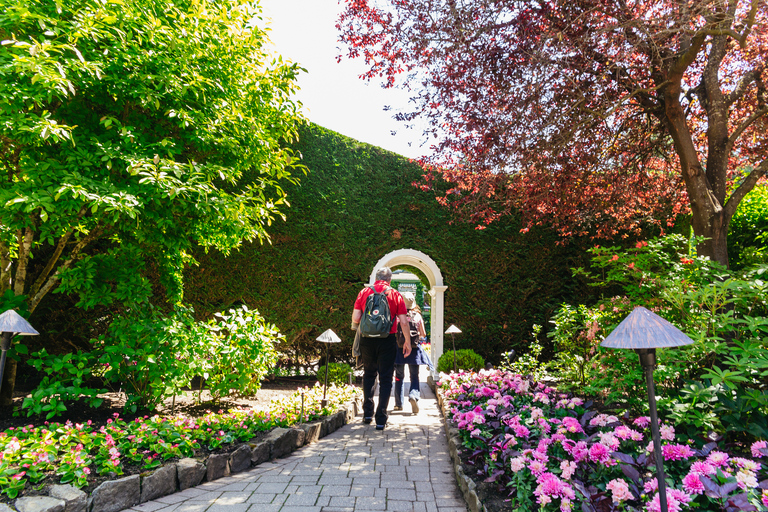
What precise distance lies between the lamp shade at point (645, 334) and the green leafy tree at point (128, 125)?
3121 mm

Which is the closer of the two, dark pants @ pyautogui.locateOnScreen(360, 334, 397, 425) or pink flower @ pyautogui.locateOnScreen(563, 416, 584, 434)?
pink flower @ pyautogui.locateOnScreen(563, 416, 584, 434)

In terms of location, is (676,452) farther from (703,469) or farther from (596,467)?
(596,467)

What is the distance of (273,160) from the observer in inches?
176

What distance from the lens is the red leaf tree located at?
417 centimetres

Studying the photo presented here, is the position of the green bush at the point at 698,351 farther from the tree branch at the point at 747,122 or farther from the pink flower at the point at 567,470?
the tree branch at the point at 747,122

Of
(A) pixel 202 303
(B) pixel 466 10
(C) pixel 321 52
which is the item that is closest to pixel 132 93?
(C) pixel 321 52

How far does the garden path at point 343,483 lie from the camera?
249cm

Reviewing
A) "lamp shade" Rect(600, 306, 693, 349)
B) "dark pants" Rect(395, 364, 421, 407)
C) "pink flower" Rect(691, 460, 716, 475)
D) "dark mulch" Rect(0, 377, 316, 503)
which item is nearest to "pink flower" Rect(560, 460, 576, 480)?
"pink flower" Rect(691, 460, 716, 475)

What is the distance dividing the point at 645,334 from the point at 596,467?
0.98m

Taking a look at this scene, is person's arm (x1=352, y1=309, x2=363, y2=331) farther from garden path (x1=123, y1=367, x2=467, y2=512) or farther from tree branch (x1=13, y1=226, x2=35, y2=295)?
tree branch (x1=13, y1=226, x2=35, y2=295)

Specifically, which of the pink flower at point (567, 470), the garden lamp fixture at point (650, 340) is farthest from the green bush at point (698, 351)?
the pink flower at point (567, 470)

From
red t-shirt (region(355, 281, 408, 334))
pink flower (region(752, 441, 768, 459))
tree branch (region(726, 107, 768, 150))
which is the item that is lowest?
pink flower (region(752, 441, 768, 459))

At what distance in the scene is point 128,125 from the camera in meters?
3.66

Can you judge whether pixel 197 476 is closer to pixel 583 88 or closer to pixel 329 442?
pixel 329 442
